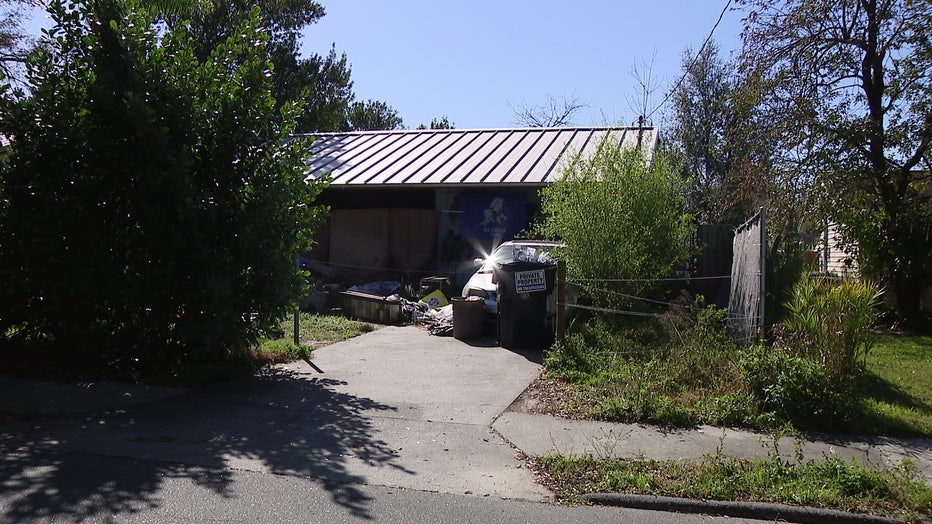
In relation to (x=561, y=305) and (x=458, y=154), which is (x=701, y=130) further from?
(x=561, y=305)

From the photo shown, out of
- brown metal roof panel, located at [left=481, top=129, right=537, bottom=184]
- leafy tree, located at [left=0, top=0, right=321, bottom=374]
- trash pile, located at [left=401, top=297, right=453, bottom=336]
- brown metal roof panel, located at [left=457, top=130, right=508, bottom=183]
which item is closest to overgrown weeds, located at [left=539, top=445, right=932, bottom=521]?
leafy tree, located at [left=0, top=0, right=321, bottom=374]

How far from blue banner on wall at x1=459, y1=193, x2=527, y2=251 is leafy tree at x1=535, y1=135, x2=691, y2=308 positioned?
6.40m

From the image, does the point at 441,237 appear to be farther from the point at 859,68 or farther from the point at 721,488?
the point at 721,488

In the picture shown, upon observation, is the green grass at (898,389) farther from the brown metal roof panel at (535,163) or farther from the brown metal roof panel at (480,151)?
the brown metal roof panel at (480,151)

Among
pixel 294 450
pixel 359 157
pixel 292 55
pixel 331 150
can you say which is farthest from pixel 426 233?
pixel 292 55

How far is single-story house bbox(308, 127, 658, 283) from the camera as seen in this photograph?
19.5 m

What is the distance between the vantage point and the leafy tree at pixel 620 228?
1227 centimetres

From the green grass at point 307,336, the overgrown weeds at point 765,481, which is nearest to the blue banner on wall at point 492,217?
the green grass at point 307,336

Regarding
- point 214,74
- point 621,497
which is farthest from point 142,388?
point 621,497

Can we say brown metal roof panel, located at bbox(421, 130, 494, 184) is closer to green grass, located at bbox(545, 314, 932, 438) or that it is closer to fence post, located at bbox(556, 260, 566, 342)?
fence post, located at bbox(556, 260, 566, 342)

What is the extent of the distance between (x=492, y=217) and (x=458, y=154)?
3.72 metres

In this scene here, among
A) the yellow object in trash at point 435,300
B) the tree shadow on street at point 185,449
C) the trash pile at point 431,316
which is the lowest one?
the tree shadow on street at point 185,449

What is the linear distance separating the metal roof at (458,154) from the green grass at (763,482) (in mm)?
12621

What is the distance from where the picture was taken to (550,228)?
13.2 m
